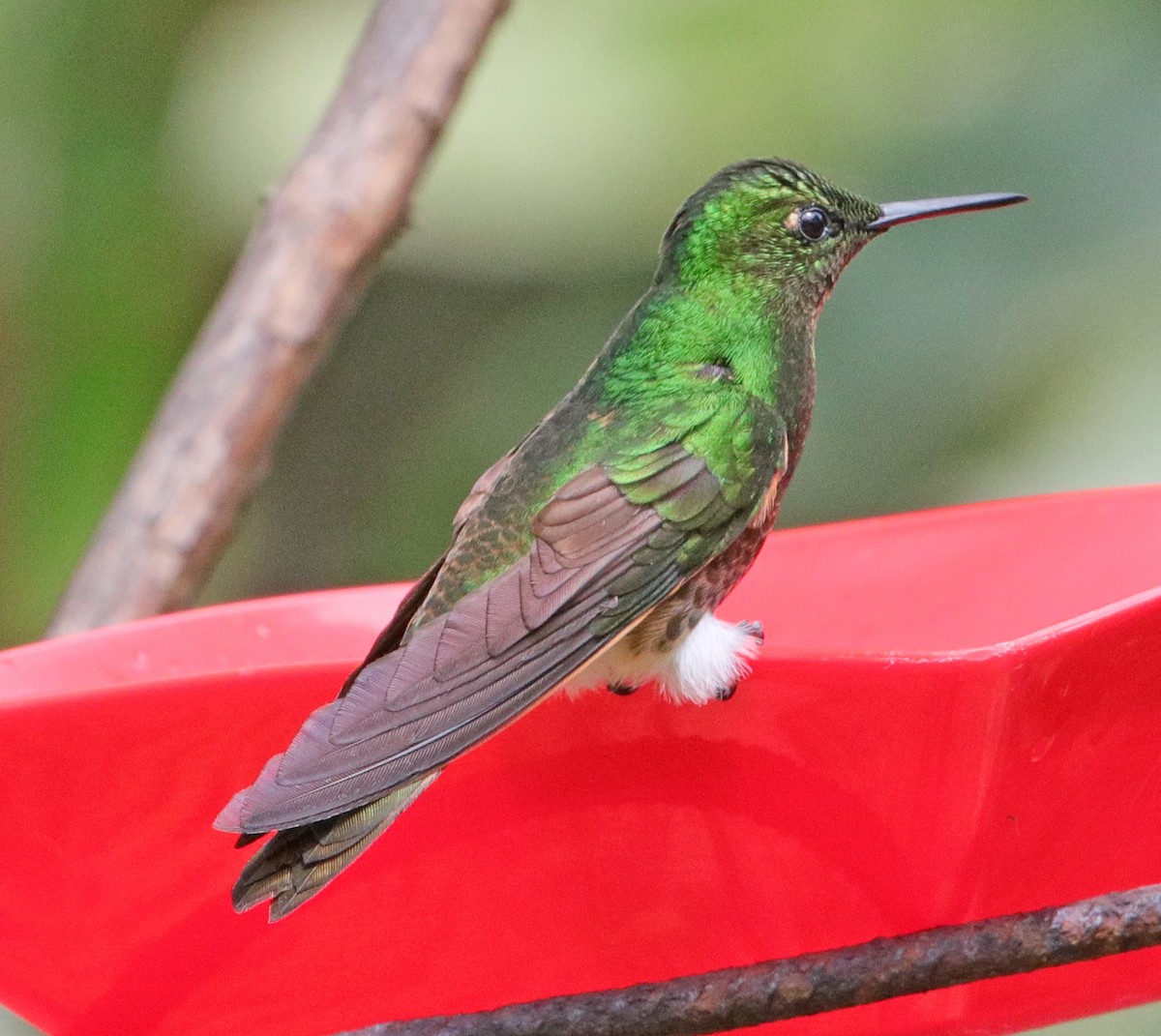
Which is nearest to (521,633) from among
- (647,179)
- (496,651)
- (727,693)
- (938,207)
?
(496,651)

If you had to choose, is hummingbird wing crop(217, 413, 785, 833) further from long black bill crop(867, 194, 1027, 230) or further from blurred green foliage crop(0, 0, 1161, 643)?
blurred green foliage crop(0, 0, 1161, 643)

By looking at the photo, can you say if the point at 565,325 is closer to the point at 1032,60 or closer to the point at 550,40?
the point at 550,40

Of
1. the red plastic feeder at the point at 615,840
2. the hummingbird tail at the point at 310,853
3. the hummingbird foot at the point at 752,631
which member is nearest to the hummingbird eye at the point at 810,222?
the hummingbird foot at the point at 752,631

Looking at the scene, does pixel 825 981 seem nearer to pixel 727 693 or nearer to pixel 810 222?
pixel 727 693

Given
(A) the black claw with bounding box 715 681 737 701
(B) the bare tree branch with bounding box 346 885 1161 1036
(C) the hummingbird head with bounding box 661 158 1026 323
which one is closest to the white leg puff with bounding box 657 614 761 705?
(A) the black claw with bounding box 715 681 737 701

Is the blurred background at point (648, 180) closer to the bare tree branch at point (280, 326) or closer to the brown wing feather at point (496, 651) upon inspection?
the bare tree branch at point (280, 326)

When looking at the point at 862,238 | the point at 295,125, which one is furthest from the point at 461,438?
the point at 862,238
